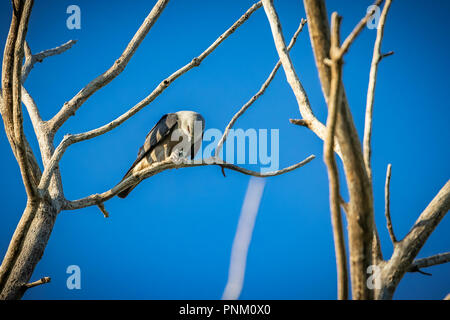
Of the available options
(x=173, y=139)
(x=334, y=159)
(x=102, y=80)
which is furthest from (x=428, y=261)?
(x=173, y=139)

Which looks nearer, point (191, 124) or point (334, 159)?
point (334, 159)

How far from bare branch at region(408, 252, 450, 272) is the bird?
357cm

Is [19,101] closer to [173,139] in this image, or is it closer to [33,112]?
[33,112]

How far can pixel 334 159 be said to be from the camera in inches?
55.1

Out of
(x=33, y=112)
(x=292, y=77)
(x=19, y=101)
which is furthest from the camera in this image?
(x=33, y=112)

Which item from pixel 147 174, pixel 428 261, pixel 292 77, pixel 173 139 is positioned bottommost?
pixel 428 261

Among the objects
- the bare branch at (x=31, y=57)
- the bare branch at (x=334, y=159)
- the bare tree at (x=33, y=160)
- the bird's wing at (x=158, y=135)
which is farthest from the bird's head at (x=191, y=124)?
the bare branch at (x=334, y=159)

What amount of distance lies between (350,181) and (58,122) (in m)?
2.54

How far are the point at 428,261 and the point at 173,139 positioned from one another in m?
3.80

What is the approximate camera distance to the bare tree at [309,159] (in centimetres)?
149
